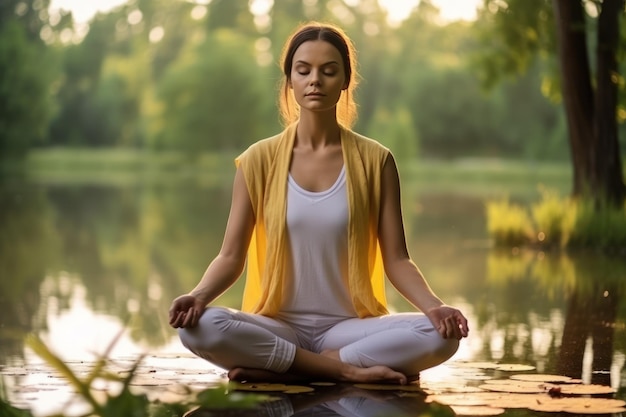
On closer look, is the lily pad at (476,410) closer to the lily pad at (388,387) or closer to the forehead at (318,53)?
the lily pad at (388,387)

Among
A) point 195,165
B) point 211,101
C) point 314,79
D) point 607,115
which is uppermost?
point 211,101

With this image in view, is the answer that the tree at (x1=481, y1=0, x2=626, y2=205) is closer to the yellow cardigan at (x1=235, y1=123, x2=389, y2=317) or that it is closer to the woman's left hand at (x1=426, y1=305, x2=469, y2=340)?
the yellow cardigan at (x1=235, y1=123, x2=389, y2=317)

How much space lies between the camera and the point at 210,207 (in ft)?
63.9

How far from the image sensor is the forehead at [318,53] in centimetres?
465

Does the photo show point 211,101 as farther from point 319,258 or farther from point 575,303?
point 319,258

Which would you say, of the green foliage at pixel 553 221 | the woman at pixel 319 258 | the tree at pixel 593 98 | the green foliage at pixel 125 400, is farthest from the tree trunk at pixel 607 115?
the green foliage at pixel 125 400

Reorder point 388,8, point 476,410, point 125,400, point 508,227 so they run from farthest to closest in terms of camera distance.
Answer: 1. point 388,8
2. point 508,227
3. point 476,410
4. point 125,400

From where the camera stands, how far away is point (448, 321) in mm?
4387

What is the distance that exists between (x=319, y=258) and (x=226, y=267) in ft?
0.99

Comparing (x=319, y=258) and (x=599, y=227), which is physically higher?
(x=599, y=227)

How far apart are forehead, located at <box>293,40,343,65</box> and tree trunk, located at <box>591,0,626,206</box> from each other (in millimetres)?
7296

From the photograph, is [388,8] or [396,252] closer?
[396,252]

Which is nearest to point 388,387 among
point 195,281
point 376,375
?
point 376,375

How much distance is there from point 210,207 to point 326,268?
1490 cm
